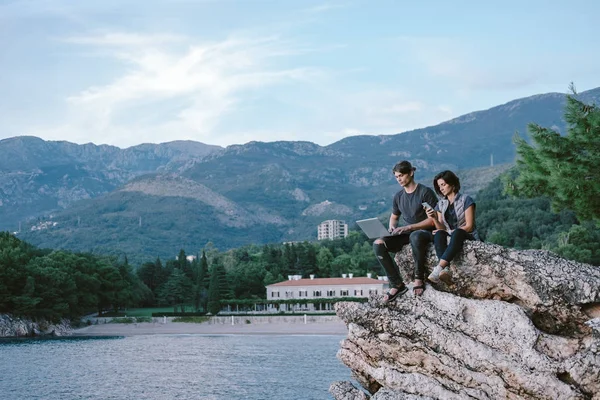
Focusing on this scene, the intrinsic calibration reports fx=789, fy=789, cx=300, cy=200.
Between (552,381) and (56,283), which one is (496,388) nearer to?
(552,381)

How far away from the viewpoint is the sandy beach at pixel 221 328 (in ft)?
272

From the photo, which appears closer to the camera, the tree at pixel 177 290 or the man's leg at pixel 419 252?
the man's leg at pixel 419 252

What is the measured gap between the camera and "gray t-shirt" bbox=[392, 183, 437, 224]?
1285cm

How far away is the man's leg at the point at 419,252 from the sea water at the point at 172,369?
21.8m

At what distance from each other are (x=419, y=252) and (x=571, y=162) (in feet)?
26.1

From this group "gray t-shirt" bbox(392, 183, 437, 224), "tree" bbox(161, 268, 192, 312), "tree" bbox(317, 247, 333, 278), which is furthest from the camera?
"tree" bbox(317, 247, 333, 278)

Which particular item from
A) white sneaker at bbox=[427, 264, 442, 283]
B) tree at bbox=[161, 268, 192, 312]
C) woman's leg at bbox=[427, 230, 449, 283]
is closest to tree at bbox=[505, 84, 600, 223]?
woman's leg at bbox=[427, 230, 449, 283]

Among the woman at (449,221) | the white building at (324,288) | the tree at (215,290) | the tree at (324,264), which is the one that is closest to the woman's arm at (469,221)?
the woman at (449,221)

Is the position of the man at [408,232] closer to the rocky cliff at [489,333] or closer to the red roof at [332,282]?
the rocky cliff at [489,333]

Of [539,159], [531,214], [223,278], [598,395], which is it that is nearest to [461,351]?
[598,395]

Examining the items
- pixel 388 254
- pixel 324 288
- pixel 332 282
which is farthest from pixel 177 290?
pixel 388 254

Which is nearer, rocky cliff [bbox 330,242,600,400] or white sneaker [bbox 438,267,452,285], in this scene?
rocky cliff [bbox 330,242,600,400]

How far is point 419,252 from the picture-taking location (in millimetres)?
12484

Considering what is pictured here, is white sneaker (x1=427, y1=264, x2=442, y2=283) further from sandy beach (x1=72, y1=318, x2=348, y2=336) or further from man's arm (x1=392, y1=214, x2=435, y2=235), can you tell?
sandy beach (x1=72, y1=318, x2=348, y2=336)
